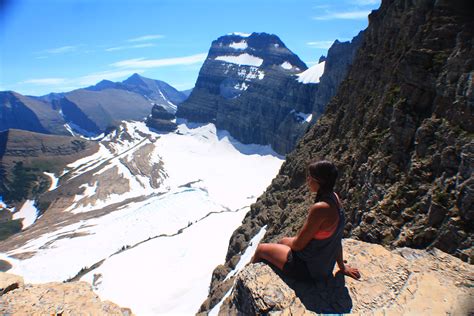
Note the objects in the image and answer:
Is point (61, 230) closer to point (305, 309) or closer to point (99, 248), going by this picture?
point (99, 248)

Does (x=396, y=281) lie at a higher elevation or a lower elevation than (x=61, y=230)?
higher

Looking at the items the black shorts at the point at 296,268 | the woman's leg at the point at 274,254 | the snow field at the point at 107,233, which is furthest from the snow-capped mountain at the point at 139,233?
the black shorts at the point at 296,268

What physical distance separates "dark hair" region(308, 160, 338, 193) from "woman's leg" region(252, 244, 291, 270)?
182 centimetres

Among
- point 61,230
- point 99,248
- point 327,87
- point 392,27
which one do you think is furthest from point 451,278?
point 327,87

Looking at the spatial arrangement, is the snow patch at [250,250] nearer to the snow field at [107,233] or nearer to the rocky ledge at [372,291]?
the rocky ledge at [372,291]

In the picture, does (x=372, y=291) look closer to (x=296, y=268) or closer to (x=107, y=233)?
(x=296, y=268)

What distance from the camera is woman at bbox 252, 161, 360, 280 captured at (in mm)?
8117

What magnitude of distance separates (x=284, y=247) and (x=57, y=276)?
104730 mm

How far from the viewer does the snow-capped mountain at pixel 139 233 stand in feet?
211

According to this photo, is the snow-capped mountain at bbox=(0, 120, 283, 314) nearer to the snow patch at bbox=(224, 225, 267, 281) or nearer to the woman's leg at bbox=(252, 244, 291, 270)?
the snow patch at bbox=(224, 225, 267, 281)

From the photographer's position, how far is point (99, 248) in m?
112

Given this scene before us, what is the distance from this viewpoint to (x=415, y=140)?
17609mm

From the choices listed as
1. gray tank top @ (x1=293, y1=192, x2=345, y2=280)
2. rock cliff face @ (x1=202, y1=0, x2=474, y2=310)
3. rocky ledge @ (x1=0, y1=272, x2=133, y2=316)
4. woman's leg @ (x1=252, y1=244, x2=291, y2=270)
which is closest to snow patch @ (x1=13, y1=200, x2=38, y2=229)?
rock cliff face @ (x1=202, y1=0, x2=474, y2=310)

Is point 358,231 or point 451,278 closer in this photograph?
point 451,278
